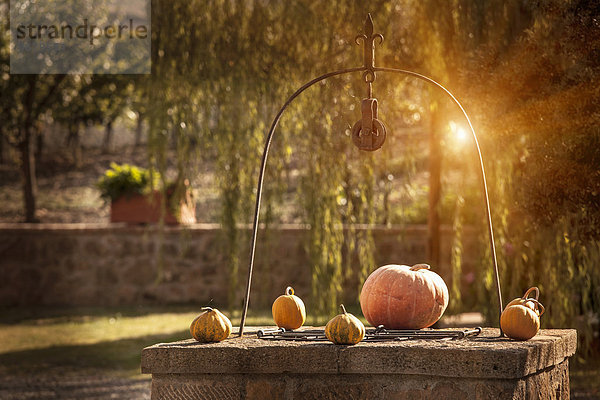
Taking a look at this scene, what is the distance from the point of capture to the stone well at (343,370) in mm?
2871

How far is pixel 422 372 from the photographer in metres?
2.91

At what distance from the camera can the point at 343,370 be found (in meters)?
2.97

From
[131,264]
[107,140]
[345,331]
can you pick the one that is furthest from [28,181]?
[345,331]

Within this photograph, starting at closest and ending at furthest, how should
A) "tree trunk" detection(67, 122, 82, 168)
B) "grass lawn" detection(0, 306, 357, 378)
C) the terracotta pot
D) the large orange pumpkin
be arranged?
1. the large orange pumpkin
2. "grass lawn" detection(0, 306, 357, 378)
3. the terracotta pot
4. "tree trunk" detection(67, 122, 82, 168)

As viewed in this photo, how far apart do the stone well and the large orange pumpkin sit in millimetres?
383

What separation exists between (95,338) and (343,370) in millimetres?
6918

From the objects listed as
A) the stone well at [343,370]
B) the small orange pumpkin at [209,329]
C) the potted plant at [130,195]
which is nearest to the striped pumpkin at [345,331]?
the stone well at [343,370]

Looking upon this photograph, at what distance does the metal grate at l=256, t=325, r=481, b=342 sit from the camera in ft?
10.6

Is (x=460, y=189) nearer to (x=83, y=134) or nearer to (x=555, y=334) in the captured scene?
(x=555, y=334)

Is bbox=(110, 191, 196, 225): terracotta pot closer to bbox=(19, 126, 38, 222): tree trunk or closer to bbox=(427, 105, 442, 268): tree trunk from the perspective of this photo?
bbox=(19, 126, 38, 222): tree trunk

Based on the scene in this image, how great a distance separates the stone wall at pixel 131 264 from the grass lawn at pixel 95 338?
0.99 ft

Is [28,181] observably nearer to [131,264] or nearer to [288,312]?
[131,264]

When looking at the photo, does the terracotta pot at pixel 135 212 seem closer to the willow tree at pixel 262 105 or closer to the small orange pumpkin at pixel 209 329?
the willow tree at pixel 262 105

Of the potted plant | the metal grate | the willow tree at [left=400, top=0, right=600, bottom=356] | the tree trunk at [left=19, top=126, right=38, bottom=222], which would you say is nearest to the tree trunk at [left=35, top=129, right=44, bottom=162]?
the tree trunk at [left=19, top=126, right=38, bottom=222]
